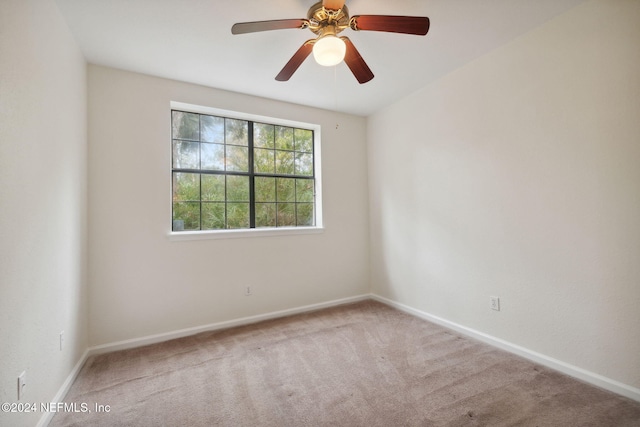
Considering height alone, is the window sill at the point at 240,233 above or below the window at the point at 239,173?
below

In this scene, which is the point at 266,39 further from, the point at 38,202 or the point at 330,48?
the point at 38,202

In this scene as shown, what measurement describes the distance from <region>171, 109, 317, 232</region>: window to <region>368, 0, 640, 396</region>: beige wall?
1440mm

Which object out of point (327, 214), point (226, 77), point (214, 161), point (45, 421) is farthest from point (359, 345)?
point (226, 77)

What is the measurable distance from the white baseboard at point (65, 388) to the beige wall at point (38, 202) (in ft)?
0.16

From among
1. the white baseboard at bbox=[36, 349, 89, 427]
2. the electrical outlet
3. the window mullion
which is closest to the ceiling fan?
the window mullion

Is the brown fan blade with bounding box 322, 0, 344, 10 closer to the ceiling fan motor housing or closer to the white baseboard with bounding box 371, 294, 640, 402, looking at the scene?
the ceiling fan motor housing

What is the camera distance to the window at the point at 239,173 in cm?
303

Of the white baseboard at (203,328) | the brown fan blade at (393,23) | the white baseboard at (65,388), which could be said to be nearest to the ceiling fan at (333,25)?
the brown fan blade at (393,23)

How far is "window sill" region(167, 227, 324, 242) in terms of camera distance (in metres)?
2.85

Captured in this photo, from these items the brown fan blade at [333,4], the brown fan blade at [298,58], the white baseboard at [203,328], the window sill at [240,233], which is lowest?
the white baseboard at [203,328]

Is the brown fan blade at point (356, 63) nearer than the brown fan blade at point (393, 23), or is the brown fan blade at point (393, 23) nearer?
the brown fan blade at point (393, 23)

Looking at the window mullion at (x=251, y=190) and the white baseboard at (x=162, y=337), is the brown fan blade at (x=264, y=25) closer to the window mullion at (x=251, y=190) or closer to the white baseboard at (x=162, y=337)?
Result: the window mullion at (x=251, y=190)

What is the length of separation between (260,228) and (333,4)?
2407 millimetres

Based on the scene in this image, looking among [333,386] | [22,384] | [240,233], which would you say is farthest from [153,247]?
[333,386]
